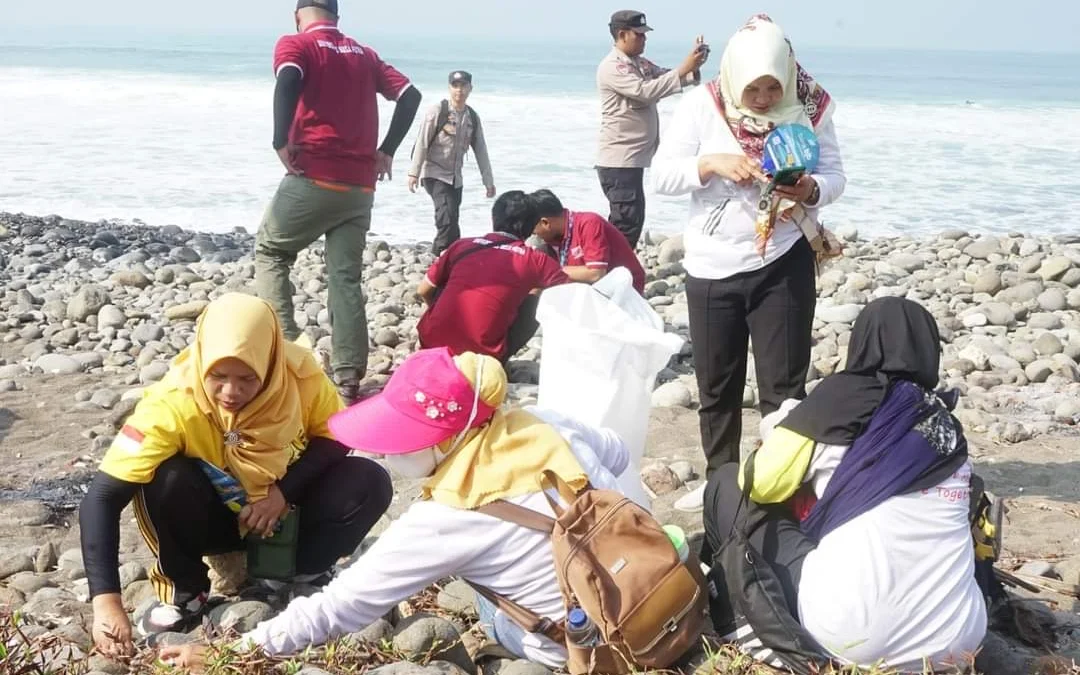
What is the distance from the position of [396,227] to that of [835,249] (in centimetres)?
922

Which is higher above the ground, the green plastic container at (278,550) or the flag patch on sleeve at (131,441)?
the flag patch on sleeve at (131,441)

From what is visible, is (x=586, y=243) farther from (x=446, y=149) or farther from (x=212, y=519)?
(x=446, y=149)

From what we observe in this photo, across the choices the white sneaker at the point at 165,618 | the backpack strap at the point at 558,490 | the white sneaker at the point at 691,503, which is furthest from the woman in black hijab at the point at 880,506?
the white sneaker at the point at 165,618

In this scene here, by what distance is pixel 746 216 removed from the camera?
3.63 meters

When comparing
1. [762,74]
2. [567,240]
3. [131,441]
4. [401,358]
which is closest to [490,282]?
[567,240]

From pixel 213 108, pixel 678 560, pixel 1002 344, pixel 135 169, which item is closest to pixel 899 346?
pixel 678 560

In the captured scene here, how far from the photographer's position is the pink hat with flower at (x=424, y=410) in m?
2.48

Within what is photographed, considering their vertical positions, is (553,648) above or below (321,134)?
below

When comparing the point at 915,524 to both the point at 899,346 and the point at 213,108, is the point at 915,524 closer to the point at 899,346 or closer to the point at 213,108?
the point at 899,346

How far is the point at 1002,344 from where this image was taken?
649 cm

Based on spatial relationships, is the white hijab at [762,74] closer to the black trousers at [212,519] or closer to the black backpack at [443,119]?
the black trousers at [212,519]

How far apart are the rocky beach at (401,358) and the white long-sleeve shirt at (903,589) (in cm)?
25

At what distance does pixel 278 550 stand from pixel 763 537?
135 centimetres

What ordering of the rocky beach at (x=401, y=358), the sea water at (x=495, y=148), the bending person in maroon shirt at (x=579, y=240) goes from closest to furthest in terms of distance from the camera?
the rocky beach at (x=401, y=358) < the bending person in maroon shirt at (x=579, y=240) < the sea water at (x=495, y=148)
